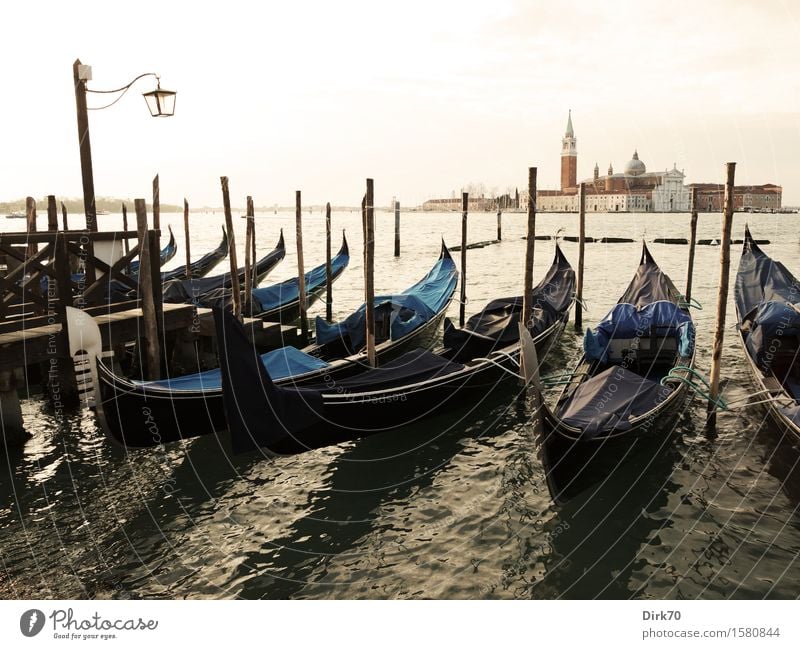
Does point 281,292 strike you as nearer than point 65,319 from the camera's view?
No

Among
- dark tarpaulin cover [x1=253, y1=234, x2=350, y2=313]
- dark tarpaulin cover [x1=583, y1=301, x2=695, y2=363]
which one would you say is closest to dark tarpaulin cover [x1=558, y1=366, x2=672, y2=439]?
dark tarpaulin cover [x1=583, y1=301, x2=695, y2=363]

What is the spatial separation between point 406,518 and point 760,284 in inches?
251

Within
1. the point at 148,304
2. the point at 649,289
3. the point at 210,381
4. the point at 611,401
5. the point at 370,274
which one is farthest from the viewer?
the point at 649,289

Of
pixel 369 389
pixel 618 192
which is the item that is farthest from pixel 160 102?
pixel 618 192

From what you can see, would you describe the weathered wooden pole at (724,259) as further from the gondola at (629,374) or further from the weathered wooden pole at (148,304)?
the weathered wooden pole at (148,304)

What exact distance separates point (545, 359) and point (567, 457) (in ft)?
14.0

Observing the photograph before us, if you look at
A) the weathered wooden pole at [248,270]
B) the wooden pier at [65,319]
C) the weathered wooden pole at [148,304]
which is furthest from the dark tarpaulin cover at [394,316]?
the weathered wooden pole at [248,270]

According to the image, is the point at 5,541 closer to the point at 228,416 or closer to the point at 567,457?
the point at 228,416

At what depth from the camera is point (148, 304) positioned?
565 cm

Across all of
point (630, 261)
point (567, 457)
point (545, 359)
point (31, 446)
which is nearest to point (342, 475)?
point (567, 457)

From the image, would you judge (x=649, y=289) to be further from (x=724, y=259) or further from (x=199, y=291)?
(x=199, y=291)

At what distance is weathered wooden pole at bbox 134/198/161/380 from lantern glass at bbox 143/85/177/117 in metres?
0.88

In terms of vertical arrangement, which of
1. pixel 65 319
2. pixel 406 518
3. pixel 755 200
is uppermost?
pixel 755 200
